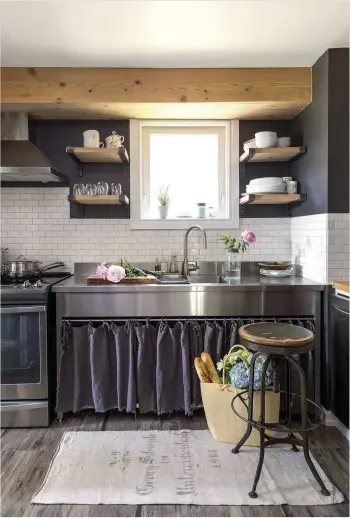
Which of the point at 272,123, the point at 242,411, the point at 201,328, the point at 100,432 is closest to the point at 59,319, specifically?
the point at 100,432

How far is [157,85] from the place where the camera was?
3.18 m

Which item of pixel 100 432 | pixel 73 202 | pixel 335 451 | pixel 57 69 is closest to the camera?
pixel 335 451

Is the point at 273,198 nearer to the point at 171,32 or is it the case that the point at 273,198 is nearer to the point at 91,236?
the point at 171,32

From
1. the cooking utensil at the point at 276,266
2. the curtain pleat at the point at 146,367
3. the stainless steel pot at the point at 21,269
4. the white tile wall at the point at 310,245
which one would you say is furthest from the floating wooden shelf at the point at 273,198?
the stainless steel pot at the point at 21,269

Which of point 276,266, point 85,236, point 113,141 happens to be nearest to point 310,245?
point 276,266

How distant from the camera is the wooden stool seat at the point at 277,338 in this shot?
7.03ft

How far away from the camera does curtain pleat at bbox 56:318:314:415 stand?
9.39 ft

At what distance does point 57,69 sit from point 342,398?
2979mm

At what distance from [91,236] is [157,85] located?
4.36 feet

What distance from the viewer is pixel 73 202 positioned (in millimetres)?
3643

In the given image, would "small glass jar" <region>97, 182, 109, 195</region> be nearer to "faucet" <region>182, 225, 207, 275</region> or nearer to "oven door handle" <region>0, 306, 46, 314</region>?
"faucet" <region>182, 225, 207, 275</region>

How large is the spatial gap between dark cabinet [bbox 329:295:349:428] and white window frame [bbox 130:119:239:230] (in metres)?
1.22

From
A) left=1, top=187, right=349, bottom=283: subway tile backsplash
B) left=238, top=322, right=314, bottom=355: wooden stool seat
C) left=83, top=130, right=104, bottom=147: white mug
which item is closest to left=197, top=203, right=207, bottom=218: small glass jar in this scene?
left=1, top=187, right=349, bottom=283: subway tile backsplash

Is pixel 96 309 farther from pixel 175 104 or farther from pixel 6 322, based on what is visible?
pixel 175 104
